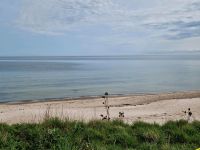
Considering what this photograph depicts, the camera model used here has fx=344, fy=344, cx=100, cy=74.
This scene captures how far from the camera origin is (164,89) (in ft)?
100

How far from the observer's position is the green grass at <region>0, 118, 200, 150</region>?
19.0 ft

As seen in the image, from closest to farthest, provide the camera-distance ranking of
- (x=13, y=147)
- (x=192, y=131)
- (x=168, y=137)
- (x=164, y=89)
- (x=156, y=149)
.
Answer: (x=13, y=147)
(x=156, y=149)
(x=168, y=137)
(x=192, y=131)
(x=164, y=89)

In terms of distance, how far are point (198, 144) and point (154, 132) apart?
0.93 meters

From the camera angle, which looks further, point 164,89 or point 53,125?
point 164,89

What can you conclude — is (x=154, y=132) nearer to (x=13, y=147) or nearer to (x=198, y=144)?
(x=198, y=144)

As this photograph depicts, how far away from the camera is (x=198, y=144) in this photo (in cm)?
664

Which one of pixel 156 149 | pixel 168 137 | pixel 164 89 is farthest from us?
pixel 164 89

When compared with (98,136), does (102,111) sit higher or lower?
higher

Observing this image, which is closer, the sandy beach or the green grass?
the green grass

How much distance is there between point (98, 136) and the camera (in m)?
7.00

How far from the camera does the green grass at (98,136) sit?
5781mm

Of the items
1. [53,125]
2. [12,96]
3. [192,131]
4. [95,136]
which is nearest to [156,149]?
[95,136]

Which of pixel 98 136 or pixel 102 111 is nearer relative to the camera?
pixel 98 136

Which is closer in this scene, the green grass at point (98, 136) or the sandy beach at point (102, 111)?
the green grass at point (98, 136)
